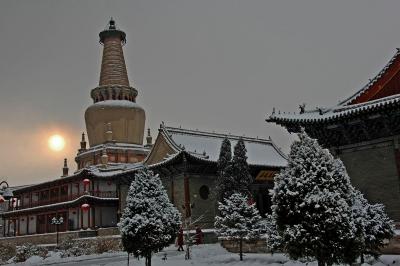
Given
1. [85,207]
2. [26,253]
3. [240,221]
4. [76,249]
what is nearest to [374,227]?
[240,221]

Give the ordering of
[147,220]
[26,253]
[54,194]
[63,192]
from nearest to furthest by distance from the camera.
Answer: [147,220] → [26,253] → [63,192] → [54,194]

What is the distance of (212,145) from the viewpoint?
39.8 meters

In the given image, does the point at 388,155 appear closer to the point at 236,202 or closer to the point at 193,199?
the point at 236,202

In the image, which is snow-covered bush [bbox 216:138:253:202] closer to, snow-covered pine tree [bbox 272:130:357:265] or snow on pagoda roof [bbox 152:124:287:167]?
snow on pagoda roof [bbox 152:124:287:167]

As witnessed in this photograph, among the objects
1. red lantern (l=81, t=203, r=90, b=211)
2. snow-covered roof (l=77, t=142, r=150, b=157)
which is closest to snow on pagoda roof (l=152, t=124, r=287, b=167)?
red lantern (l=81, t=203, r=90, b=211)

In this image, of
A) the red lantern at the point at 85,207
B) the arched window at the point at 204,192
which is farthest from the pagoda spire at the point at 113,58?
the arched window at the point at 204,192

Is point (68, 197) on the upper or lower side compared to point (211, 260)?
upper

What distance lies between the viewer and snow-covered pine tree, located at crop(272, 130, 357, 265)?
11.5 m

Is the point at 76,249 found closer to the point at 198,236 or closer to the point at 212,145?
the point at 198,236

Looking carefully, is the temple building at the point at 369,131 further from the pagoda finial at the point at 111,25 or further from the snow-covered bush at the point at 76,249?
the pagoda finial at the point at 111,25

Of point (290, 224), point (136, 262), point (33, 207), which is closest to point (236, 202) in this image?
point (136, 262)

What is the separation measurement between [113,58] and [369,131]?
41.2 meters

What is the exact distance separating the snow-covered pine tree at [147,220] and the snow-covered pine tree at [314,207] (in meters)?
5.71

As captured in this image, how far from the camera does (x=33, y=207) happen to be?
→ 50750mm
